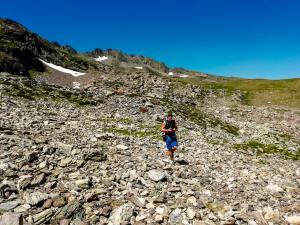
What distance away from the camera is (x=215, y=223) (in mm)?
11820

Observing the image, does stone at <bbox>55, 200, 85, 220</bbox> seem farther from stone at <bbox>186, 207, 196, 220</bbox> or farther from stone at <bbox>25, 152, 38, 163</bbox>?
stone at <bbox>25, 152, 38, 163</bbox>

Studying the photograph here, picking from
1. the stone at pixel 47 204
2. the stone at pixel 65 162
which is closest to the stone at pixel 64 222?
the stone at pixel 47 204

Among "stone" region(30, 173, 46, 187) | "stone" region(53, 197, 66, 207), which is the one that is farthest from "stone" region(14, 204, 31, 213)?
"stone" region(30, 173, 46, 187)

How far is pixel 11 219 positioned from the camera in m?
10.2

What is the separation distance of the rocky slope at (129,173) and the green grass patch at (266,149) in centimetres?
10

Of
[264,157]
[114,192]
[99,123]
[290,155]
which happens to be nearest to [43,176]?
[114,192]

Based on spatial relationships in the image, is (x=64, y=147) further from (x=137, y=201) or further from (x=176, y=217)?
(x=176, y=217)

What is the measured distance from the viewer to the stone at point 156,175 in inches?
600

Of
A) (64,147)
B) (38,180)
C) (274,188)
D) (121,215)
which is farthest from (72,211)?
(274,188)

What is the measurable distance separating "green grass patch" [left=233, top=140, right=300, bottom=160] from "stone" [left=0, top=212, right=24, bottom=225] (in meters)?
22.2

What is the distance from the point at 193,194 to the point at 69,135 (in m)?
12.1

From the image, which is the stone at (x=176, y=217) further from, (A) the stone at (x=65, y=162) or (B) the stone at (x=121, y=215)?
(A) the stone at (x=65, y=162)

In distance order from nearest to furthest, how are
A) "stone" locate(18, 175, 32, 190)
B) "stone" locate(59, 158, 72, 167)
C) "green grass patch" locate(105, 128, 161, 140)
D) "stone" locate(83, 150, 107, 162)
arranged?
"stone" locate(18, 175, 32, 190), "stone" locate(59, 158, 72, 167), "stone" locate(83, 150, 107, 162), "green grass patch" locate(105, 128, 161, 140)

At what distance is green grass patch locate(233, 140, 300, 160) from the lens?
2866cm
